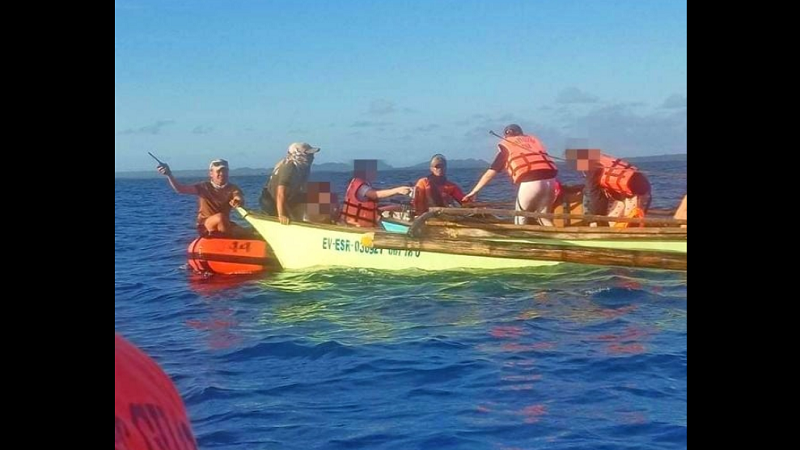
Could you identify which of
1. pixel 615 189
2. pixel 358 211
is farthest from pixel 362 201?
pixel 615 189

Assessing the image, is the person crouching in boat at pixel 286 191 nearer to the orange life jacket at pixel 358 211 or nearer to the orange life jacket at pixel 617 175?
the orange life jacket at pixel 358 211

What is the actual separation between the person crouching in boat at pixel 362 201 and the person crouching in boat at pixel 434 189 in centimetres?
13

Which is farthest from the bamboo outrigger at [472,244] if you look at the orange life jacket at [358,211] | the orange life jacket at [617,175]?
the orange life jacket at [617,175]

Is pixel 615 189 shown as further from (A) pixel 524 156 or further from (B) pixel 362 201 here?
(B) pixel 362 201

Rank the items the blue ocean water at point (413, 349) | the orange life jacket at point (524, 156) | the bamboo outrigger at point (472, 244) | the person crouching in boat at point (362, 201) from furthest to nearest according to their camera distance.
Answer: the person crouching in boat at point (362, 201) < the orange life jacket at point (524, 156) < the bamboo outrigger at point (472, 244) < the blue ocean water at point (413, 349)

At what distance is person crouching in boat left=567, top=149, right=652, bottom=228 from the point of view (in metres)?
3.22

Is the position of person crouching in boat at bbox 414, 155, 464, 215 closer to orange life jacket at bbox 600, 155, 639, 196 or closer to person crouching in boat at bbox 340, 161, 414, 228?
person crouching in boat at bbox 340, 161, 414, 228

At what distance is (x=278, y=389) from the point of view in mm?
2643

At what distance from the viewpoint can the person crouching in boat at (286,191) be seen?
3.37 metres

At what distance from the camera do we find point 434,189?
325cm

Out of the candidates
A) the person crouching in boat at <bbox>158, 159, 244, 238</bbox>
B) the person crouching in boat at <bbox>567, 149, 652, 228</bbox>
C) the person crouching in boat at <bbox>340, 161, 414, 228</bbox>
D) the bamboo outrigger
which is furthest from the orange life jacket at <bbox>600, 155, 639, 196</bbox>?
the person crouching in boat at <bbox>158, 159, 244, 238</bbox>

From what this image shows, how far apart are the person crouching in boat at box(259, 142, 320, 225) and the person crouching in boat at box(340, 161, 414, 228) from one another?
205 millimetres
